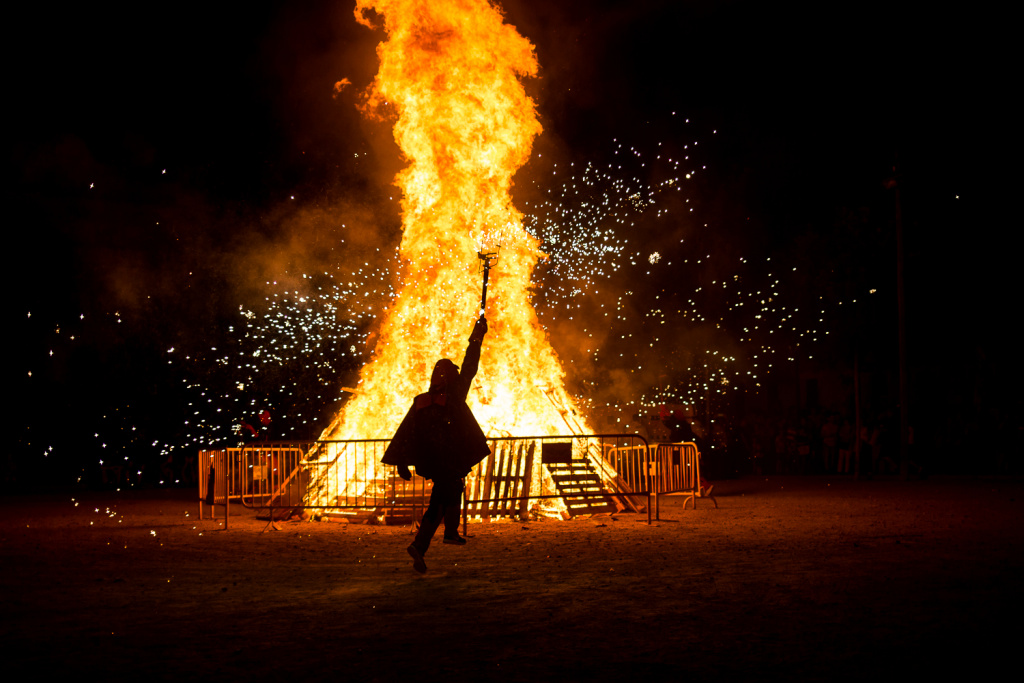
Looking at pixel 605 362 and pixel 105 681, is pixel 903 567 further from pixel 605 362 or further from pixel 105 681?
pixel 605 362

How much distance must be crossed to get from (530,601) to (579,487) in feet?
21.4

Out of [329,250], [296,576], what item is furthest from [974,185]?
[296,576]

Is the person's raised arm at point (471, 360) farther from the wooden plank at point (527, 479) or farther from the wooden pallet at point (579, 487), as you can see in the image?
the wooden pallet at point (579, 487)

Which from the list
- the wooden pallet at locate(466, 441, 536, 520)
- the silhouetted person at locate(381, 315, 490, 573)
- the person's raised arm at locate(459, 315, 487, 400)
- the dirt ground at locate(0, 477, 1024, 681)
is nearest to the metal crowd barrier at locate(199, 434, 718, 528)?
the wooden pallet at locate(466, 441, 536, 520)

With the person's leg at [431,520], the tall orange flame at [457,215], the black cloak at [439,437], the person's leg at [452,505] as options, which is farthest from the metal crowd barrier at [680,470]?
the person's leg at [431,520]

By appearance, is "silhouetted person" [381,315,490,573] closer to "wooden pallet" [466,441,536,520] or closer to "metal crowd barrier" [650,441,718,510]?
"wooden pallet" [466,441,536,520]

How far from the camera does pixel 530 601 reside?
20.2 ft

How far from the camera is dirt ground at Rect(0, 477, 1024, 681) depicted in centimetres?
452

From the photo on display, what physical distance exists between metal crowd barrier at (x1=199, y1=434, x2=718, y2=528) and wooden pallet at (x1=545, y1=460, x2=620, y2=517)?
0.02m

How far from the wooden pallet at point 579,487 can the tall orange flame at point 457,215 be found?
0.81 meters

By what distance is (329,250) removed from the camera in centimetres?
2200

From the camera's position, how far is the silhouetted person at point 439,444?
25.1ft

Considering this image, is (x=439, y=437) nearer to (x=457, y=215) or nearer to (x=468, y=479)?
(x=468, y=479)

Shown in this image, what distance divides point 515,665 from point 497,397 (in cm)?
912
